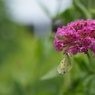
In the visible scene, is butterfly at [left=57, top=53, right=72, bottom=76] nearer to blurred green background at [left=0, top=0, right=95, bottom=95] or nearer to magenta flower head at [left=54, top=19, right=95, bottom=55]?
magenta flower head at [left=54, top=19, right=95, bottom=55]

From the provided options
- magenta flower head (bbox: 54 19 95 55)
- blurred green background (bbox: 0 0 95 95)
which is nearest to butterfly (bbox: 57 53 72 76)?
magenta flower head (bbox: 54 19 95 55)

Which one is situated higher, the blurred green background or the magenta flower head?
the blurred green background

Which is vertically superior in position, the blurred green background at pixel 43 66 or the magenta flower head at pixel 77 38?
the blurred green background at pixel 43 66

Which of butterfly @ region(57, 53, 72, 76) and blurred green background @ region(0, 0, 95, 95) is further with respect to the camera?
blurred green background @ region(0, 0, 95, 95)

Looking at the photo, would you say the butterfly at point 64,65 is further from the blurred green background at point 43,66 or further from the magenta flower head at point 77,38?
the blurred green background at point 43,66

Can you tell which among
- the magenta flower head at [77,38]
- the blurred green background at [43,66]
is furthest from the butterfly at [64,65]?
the blurred green background at [43,66]

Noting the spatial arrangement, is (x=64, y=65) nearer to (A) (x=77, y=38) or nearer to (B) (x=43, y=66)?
(A) (x=77, y=38)

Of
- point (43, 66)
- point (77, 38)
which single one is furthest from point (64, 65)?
point (43, 66)

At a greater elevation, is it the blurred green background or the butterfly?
the blurred green background
